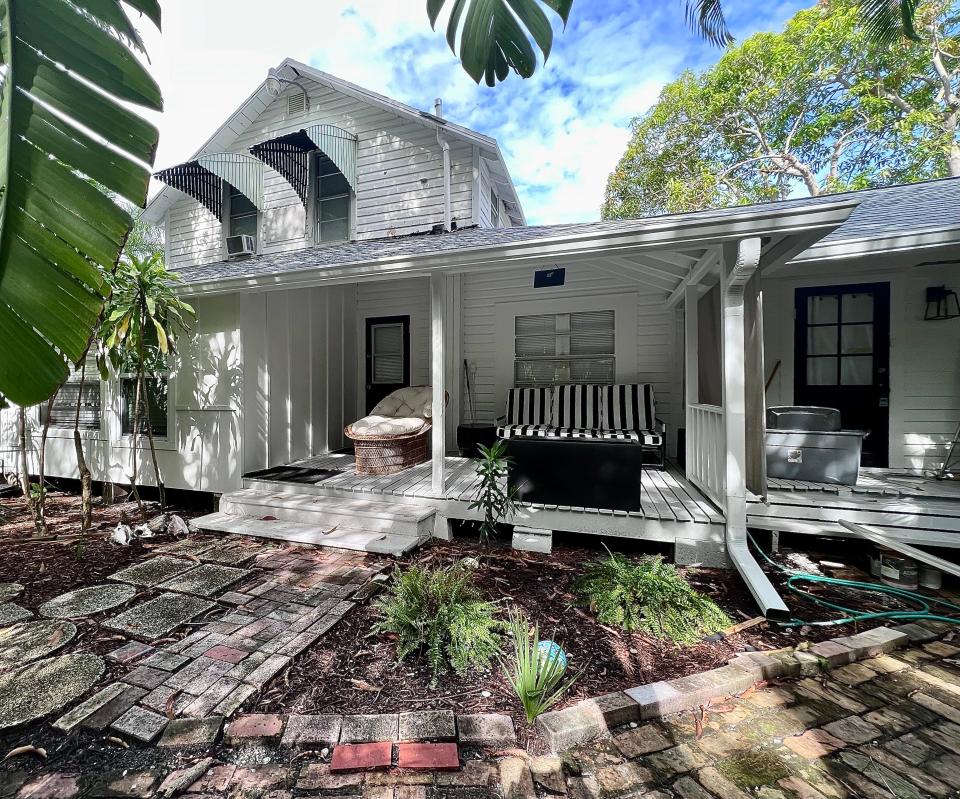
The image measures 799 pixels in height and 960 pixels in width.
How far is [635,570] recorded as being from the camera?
2740 millimetres

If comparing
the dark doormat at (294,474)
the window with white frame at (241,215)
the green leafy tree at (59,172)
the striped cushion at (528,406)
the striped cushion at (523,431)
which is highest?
the window with white frame at (241,215)

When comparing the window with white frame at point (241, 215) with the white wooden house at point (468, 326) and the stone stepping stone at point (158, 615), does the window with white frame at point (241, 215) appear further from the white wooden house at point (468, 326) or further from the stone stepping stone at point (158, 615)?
the stone stepping stone at point (158, 615)

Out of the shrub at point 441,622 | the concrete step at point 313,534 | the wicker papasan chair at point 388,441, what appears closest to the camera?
the shrub at point 441,622

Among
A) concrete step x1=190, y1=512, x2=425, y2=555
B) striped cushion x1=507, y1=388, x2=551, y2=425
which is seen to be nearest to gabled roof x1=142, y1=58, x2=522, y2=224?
striped cushion x1=507, y1=388, x2=551, y2=425

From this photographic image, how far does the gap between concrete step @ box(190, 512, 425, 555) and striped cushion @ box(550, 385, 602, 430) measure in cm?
270

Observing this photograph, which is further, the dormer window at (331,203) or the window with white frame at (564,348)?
the dormer window at (331,203)

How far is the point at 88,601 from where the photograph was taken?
2764 millimetres

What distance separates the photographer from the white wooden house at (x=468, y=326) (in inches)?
128

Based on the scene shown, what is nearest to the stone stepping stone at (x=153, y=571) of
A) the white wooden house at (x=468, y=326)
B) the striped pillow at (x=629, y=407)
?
the white wooden house at (x=468, y=326)

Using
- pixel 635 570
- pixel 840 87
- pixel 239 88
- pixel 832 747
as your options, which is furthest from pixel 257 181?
pixel 840 87

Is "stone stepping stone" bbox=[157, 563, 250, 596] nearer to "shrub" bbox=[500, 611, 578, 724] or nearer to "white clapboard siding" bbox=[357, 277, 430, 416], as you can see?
"shrub" bbox=[500, 611, 578, 724]

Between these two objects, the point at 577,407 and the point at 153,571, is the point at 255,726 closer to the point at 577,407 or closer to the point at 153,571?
the point at 153,571

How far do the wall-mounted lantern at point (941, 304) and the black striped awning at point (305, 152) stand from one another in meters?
7.91

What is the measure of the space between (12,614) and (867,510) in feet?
19.2
